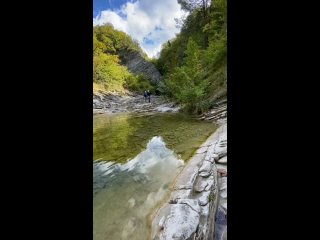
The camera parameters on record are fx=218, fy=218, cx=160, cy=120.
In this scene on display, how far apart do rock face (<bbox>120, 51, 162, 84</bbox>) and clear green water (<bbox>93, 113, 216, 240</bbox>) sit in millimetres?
19602

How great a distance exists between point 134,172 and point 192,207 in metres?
1.65

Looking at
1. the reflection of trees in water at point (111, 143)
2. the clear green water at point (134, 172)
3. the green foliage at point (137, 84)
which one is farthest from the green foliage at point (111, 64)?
the clear green water at point (134, 172)

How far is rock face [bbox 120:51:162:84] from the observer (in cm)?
2663

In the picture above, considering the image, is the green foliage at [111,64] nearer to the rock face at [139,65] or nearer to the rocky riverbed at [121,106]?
the rock face at [139,65]

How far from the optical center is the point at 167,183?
3459 millimetres

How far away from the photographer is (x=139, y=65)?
2830 cm

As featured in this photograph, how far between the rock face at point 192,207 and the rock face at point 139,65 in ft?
74.2

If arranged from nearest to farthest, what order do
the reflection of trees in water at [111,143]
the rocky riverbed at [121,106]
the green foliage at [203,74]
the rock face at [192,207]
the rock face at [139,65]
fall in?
the rock face at [192,207]
the reflection of trees in water at [111,143]
the green foliage at [203,74]
the rocky riverbed at [121,106]
the rock face at [139,65]

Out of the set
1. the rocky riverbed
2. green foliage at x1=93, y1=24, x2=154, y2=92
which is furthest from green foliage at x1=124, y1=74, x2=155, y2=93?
the rocky riverbed

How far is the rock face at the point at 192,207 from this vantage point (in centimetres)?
214
